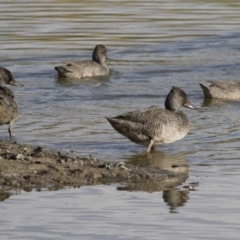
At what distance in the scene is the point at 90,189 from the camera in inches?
420

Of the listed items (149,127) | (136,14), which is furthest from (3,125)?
(136,14)

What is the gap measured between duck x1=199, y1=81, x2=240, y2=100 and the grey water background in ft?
0.49

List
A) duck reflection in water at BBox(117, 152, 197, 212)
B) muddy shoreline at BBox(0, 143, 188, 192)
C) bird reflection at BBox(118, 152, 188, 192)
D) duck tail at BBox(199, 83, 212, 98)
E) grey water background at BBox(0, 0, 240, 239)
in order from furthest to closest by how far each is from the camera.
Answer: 1. duck tail at BBox(199, 83, 212, 98)
2. bird reflection at BBox(118, 152, 188, 192)
3. muddy shoreline at BBox(0, 143, 188, 192)
4. duck reflection in water at BBox(117, 152, 197, 212)
5. grey water background at BBox(0, 0, 240, 239)

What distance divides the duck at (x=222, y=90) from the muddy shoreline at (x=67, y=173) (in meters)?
6.28

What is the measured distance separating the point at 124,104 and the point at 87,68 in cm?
362

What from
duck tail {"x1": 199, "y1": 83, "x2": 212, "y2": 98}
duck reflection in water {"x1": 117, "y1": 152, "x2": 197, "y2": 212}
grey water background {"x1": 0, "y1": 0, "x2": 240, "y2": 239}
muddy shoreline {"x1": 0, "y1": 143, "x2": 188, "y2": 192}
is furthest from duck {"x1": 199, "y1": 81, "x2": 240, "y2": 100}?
muddy shoreline {"x1": 0, "y1": 143, "x2": 188, "y2": 192}

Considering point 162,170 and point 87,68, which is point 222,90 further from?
point 162,170

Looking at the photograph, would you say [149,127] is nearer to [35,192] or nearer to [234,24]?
[35,192]

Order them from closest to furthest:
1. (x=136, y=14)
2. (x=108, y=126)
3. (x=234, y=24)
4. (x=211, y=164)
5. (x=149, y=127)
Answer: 1. (x=211, y=164)
2. (x=149, y=127)
3. (x=108, y=126)
4. (x=234, y=24)
5. (x=136, y=14)

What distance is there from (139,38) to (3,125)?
9.40 metres

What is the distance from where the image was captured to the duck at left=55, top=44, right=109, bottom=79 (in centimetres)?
1986

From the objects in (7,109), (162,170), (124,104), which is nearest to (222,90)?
(124,104)

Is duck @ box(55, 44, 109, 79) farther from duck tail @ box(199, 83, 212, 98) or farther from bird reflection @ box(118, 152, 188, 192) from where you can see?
bird reflection @ box(118, 152, 188, 192)

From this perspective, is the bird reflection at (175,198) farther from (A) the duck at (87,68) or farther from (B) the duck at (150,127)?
(A) the duck at (87,68)
